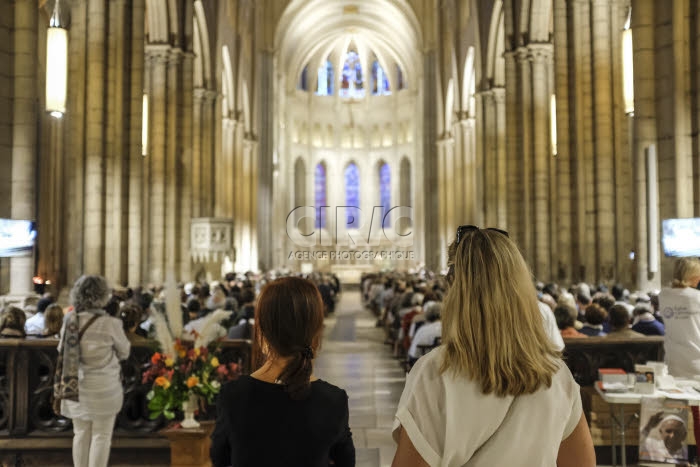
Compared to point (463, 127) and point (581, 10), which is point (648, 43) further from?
point (463, 127)

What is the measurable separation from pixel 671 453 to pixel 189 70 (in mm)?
16145

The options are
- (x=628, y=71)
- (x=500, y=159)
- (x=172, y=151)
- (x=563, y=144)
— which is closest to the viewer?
(x=628, y=71)

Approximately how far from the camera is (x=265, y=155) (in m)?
35.2

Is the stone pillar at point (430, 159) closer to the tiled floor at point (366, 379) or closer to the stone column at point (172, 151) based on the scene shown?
the tiled floor at point (366, 379)

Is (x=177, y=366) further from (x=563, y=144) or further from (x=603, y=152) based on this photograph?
(x=563, y=144)

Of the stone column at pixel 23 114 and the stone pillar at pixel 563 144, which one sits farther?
the stone pillar at pixel 563 144

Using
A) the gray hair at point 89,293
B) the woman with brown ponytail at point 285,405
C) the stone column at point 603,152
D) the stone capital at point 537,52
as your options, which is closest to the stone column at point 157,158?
the stone capital at point 537,52

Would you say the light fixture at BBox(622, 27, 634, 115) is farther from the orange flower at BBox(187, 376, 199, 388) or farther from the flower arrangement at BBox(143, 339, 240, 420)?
the orange flower at BBox(187, 376, 199, 388)

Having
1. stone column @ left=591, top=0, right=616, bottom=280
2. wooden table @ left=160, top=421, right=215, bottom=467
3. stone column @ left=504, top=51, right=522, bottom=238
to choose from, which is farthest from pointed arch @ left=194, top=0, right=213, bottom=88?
wooden table @ left=160, top=421, right=215, bottom=467

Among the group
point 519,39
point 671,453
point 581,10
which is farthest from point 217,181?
point 671,453

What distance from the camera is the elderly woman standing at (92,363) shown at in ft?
14.6

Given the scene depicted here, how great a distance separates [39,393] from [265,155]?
29.7 metres

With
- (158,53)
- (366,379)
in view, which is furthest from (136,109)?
(366,379)

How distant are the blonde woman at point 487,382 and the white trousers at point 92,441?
3205 mm
